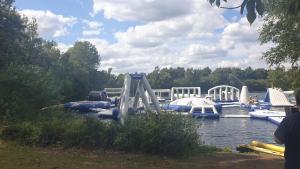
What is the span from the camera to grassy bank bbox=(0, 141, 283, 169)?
10258mm

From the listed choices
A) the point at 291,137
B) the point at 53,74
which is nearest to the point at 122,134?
the point at 291,137

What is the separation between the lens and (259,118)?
181ft

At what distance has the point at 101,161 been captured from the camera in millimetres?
10898

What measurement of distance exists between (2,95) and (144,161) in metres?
8.08

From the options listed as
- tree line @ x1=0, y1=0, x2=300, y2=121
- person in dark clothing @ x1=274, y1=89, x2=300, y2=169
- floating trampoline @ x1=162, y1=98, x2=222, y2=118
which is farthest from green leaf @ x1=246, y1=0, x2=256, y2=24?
floating trampoline @ x1=162, y1=98, x2=222, y2=118

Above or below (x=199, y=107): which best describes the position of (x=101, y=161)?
below

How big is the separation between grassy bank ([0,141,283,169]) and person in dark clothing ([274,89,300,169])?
5.35 m

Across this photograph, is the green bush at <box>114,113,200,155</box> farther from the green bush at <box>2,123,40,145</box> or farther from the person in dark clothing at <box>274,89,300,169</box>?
the person in dark clothing at <box>274,89,300,169</box>

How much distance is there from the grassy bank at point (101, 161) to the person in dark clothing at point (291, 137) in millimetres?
5353

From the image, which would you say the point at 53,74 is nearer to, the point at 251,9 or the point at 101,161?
the point at 101,161

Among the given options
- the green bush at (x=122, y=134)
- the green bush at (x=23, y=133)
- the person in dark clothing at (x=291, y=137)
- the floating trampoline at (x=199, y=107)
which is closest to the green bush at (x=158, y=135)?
the green bush at (x=122, y=134)

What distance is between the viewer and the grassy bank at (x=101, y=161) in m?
10.3

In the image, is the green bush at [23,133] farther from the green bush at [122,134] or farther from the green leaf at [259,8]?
the green leaf at [259,8]

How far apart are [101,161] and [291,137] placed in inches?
249
